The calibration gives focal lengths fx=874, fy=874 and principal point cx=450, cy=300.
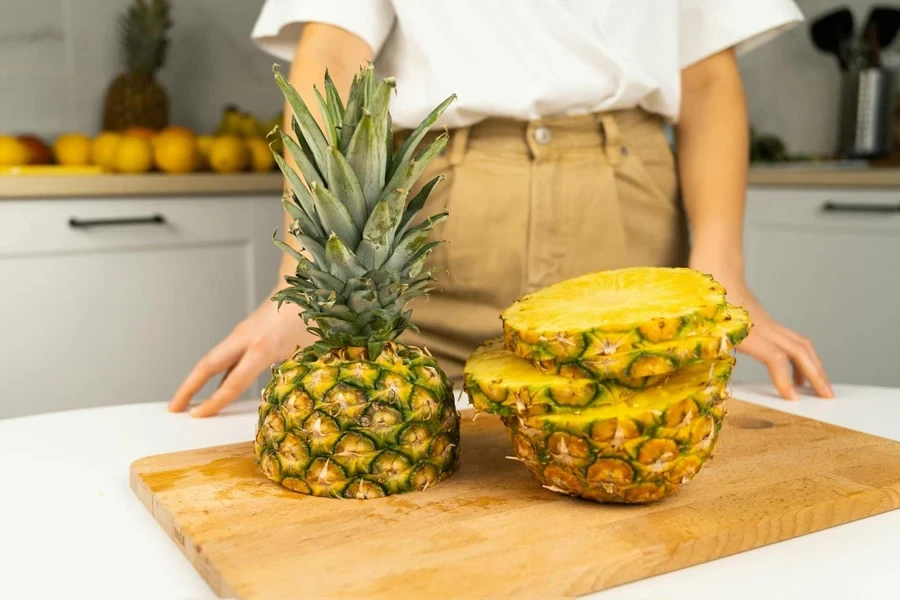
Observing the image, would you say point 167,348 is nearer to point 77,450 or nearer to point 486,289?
point 486,289

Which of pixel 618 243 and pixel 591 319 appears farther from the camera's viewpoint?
pixel 618 243

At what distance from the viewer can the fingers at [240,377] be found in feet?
3.38

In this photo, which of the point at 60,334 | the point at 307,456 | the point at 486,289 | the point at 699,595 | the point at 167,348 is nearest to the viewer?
the point at 699,595

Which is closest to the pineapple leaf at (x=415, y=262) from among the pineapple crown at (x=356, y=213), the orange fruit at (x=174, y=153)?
the pineapple crown at (x=356, y=213)

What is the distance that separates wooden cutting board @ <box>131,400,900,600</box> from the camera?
1.92ft

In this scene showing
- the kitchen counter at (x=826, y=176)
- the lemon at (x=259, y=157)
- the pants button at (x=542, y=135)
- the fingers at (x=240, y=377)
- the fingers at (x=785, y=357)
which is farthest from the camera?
the lemon at (x=259, y=157)

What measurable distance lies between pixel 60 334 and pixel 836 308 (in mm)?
2235

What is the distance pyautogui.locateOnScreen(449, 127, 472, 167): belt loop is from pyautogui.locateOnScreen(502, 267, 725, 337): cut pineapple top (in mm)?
542

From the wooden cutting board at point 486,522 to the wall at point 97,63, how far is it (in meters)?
2.38

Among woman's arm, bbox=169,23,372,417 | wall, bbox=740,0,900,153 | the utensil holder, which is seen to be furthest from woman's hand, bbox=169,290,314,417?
wall, bbox=740,0,900,153

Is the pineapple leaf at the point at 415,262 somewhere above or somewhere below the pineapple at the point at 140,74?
below

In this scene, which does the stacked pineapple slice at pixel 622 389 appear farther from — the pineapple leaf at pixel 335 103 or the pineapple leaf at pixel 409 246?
the pineapple leaf at pixel 335 103

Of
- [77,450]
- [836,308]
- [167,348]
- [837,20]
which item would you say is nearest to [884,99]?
[837,20]

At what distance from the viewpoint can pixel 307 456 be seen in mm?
740
